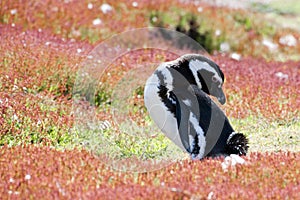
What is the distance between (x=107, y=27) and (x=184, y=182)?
8590 mm

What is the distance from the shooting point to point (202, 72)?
22.6ft

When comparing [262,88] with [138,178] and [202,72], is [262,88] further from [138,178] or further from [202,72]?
[138,178]

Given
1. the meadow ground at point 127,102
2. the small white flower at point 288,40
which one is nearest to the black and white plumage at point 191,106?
the meadow ground at point 127,102

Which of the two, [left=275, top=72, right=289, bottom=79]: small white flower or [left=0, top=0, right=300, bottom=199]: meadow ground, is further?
[left=275, top=72, right=289, bottom=79]: small white flower

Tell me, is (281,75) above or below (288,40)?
above

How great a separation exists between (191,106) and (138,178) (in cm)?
121

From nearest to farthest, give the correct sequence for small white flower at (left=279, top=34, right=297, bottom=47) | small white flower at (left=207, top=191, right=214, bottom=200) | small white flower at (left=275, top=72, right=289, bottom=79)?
small white flower at (left=207, top=191, right=214, bottom=200), small white flower at (left=275, top=72, right=289, bottom=79), small white flower at (left=279, top=34, right=297, bottom=47)

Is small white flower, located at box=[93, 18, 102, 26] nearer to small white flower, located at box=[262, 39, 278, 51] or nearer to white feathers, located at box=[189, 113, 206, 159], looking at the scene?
small white flower, located at box=[262, 39, 278, 51]

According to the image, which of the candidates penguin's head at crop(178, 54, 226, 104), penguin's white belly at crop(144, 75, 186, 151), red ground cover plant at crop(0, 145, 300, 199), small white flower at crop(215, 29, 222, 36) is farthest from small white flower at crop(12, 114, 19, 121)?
small white flower at crop(215, 29, 222, 36)

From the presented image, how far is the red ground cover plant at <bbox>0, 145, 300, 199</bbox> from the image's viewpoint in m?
5.60

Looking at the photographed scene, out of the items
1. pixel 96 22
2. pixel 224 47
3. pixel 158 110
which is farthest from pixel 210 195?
pixel 224 47

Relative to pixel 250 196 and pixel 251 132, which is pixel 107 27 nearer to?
pixel 251 132

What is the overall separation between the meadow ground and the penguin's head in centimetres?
86

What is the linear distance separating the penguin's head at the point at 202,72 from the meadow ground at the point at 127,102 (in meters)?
0.86
